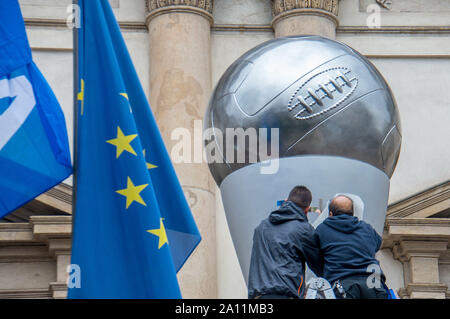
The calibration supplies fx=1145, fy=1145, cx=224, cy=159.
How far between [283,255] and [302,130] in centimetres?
108

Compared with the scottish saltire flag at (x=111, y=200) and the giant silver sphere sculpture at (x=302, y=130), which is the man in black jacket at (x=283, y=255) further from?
the giant silver sphere sculpture at (x=302, y=130)

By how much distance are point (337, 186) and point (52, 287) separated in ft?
25.7

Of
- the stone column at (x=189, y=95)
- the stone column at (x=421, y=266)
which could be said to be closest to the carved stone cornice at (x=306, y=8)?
the stone column at (x=189, y=95)

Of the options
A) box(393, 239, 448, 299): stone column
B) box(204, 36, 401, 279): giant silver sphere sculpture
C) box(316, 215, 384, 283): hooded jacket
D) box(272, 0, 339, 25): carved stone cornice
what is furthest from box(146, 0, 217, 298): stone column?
box(316, 215, 384, 283): hooded jacket

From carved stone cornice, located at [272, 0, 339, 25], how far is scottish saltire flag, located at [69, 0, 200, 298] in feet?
29.6

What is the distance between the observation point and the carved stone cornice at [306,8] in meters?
14.7

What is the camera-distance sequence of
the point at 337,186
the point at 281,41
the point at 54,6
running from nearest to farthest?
the point at 337,186, the point at 281,41, the point at 54,6

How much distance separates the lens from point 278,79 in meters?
6.44

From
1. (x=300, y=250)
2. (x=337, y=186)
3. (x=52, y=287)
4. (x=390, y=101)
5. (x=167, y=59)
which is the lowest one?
(x=300, y=250)

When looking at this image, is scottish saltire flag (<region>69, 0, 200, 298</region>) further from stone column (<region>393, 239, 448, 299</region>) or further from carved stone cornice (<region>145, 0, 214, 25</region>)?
carved stone cornice (<region>145, 0, 214, 25</region>)

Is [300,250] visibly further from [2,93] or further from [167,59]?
[167,59]

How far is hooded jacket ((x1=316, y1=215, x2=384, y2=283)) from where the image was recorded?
5.33 meters
